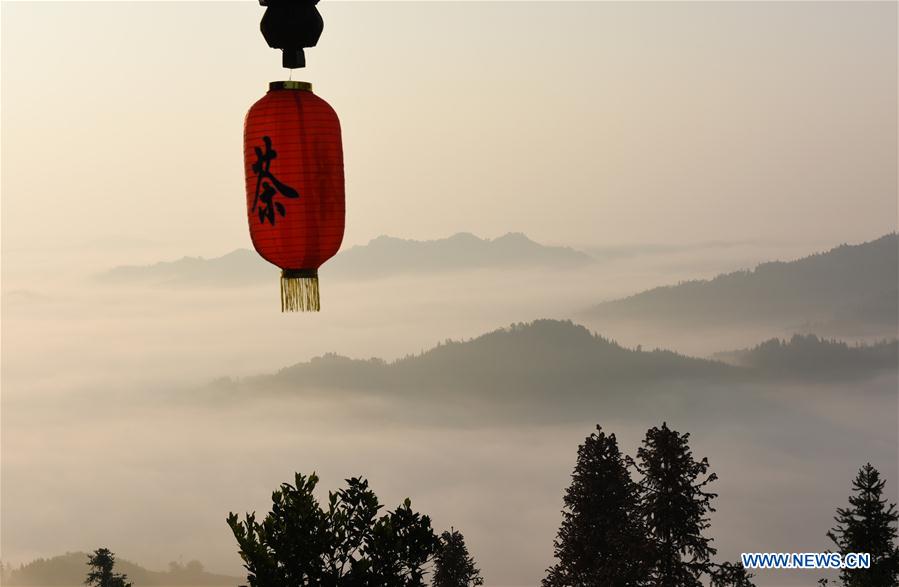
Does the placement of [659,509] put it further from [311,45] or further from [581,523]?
[311,45]

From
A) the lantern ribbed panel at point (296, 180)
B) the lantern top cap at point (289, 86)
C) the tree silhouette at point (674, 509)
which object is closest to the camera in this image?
the lantern ribbed panel at point (296, 180)

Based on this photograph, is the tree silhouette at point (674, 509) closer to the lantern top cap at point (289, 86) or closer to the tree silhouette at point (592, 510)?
the tree silhouette at point (592, 510)

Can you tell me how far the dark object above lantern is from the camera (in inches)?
736

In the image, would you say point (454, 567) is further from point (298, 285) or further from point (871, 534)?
point (298, 285)

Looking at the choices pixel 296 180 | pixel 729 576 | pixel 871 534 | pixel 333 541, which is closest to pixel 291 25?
pixel 296 180

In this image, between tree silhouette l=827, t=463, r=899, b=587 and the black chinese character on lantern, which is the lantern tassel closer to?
the black chinese character on lantern

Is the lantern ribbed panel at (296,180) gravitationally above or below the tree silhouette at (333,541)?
above

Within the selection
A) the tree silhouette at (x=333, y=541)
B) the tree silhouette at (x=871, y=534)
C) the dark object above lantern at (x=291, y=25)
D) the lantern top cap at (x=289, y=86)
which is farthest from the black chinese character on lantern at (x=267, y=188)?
the tree silhouette at (x=871, y=534)

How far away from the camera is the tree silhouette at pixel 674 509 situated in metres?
29.1

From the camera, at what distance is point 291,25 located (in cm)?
1866

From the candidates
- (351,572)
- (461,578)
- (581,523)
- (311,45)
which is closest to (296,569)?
(351,572)

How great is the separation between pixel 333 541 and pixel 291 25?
33.7 ft

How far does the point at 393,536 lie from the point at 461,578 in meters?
20.2

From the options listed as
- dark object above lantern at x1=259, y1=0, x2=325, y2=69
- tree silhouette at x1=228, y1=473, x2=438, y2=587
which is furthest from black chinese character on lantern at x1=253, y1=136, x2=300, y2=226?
tree silhouette at x1=228, y1=473, x2=438, y2=587
